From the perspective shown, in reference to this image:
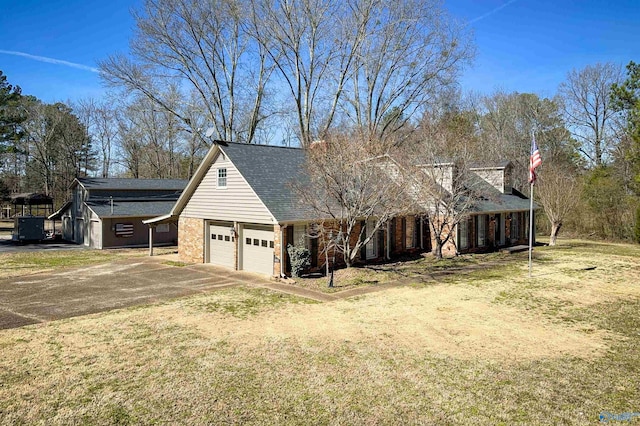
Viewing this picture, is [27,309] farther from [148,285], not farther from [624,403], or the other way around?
[624,403]

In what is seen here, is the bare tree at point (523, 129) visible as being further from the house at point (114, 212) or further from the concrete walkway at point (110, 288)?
the concrete walkway at point (110, 288)

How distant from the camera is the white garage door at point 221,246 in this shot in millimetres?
20078

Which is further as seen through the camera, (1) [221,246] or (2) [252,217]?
(1) [221,246]

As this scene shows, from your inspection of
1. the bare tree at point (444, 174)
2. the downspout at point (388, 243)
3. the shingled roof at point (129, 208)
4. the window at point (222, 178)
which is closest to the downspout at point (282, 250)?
the window at point (222, 178)

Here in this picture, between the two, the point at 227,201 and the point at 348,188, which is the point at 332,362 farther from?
the point at 227,201

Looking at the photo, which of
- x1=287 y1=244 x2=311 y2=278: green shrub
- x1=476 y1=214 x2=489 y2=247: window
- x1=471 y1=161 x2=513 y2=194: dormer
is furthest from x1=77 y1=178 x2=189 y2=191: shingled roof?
x1=471 y1=161 x2=513 y2=194: dormer

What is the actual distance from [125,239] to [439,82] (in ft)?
80.8

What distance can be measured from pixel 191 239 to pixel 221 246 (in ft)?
7.17

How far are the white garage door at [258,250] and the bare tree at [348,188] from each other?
2.29 metres

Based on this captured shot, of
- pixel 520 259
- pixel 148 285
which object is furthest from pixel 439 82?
pixel 148 285

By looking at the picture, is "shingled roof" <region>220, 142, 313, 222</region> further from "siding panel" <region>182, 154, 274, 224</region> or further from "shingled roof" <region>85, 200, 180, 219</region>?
"shingled roof" <region>85, 200, 180, 219</region>

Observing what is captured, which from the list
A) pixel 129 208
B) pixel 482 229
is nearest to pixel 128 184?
pixel 129 208

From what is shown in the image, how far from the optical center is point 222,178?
1984 cm

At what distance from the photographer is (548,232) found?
37.9 meters
